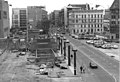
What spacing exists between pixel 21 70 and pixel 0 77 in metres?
5.36

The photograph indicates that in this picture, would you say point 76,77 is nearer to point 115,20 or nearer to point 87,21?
point 115,20

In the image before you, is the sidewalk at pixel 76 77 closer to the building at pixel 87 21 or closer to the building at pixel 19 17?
the building at pixel 87 21

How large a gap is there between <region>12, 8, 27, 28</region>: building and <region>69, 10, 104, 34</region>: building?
65396 millimetres

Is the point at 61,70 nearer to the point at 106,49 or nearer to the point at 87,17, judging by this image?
the point at 106,49

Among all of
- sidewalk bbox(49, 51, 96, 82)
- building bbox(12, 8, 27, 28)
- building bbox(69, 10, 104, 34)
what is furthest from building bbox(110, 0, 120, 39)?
building bbox(12, 8, 27, 28)

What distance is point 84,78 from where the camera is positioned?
3512 centimetres

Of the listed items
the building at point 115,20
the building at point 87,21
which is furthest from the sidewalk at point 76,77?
the building at point 87,21

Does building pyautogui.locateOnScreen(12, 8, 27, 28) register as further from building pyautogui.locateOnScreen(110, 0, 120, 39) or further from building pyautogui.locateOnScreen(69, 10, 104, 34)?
building pyautogui.locateOnScreen(110, 0, 120, 39)

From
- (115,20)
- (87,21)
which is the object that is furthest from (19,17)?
(115,20)

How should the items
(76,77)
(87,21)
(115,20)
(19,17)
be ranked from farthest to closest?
(19,17), (87,21), (115,20), (76,77)

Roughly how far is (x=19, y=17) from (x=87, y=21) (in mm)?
72653

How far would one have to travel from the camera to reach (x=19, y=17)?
575 feet

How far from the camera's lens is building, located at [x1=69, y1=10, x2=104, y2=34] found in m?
114

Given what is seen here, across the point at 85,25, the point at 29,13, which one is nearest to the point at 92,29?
the point at 85,25
